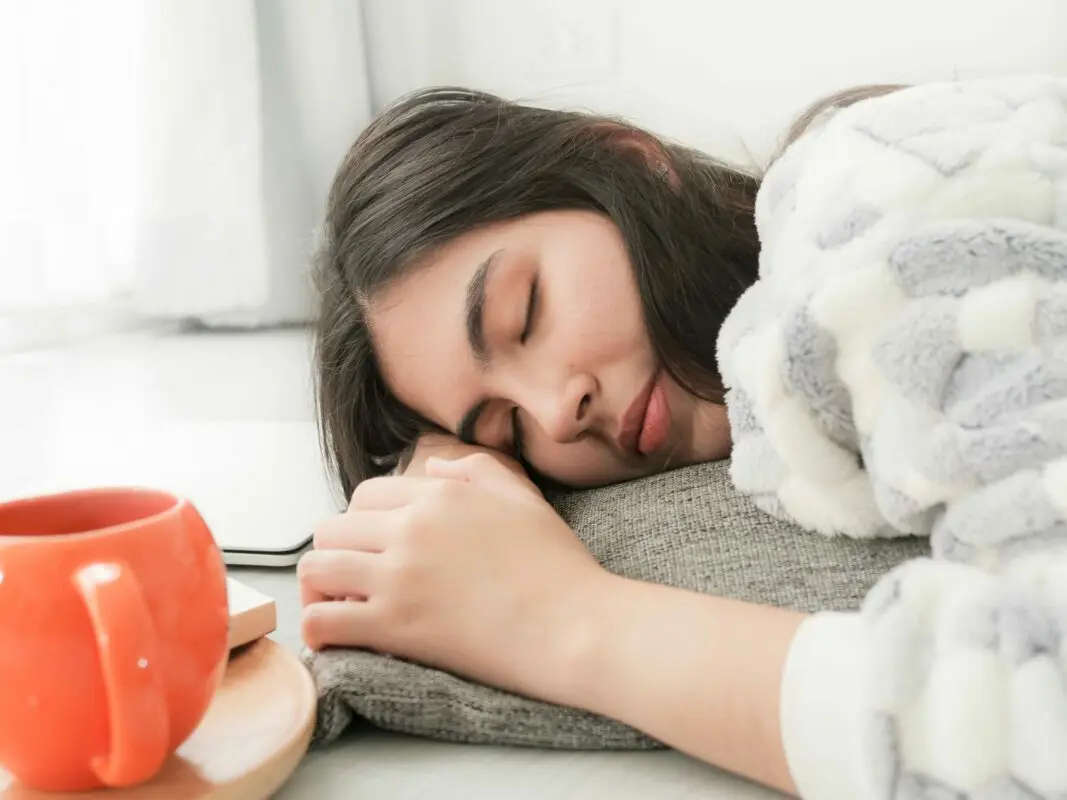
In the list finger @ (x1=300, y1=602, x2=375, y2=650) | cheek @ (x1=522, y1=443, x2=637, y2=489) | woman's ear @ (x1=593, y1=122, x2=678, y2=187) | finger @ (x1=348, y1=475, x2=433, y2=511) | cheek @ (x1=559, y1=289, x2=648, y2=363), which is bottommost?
cheek @ (x1=522, y1=443, x2=637, y2=489)

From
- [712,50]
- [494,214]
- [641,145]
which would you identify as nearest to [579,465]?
[494,214]

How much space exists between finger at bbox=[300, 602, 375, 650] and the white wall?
1329mm

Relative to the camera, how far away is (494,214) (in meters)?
0.88

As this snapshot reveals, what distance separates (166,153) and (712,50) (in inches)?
39.4

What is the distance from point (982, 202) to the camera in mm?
533

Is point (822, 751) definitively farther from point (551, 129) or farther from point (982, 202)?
point (551, 129)

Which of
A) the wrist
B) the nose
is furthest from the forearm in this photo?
the nose

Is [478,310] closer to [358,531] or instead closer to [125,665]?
[358,531]

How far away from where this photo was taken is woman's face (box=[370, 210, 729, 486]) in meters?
0.81

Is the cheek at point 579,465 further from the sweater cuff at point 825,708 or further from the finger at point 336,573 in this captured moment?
the sweater cuff at point 825,708

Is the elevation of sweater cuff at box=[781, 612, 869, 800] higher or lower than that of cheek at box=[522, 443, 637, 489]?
higher

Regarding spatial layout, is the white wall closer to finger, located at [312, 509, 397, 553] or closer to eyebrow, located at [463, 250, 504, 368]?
eyebrow, located at [463, 250, 504, 368]

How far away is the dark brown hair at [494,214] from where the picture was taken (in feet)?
2.82

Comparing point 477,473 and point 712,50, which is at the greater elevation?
point 712,50
